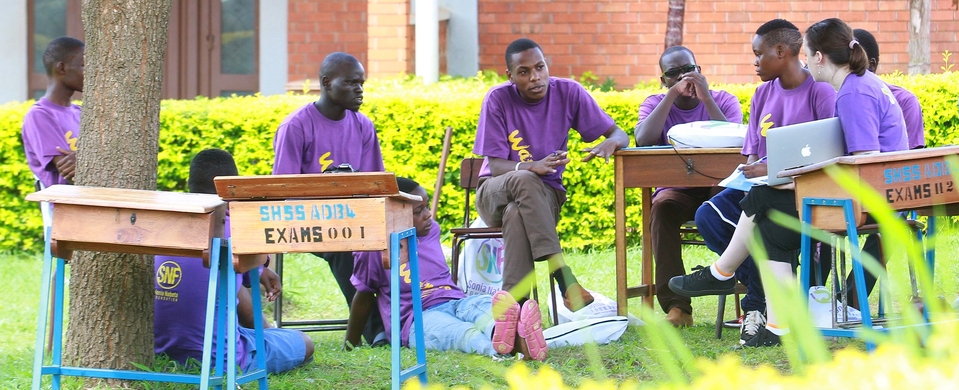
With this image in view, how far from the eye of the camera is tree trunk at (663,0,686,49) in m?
9.94

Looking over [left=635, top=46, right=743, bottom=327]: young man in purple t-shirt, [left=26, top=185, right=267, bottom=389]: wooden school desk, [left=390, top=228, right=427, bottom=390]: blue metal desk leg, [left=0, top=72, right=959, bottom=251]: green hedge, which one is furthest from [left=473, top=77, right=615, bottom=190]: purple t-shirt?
[left=0, top=72, right=959, bottom=251]: green hedge

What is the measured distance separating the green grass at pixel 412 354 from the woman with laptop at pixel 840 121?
445 millimetres

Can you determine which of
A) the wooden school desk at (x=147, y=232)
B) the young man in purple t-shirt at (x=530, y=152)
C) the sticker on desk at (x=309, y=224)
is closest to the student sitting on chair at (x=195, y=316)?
the wooden school desk at (x=147, y=232)

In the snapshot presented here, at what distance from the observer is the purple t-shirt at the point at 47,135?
5.00m

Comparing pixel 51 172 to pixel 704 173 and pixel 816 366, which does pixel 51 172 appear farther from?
pixel 816 366

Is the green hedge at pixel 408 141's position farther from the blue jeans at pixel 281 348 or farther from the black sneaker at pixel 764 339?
the blue jeans at pixel 281 348

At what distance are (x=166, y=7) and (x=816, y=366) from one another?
3418 mm

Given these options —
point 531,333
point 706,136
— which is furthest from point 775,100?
point 531,333

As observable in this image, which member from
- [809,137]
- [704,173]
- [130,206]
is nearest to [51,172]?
[130,206]

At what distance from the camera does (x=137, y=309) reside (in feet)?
12.9

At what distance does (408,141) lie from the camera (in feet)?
27.3

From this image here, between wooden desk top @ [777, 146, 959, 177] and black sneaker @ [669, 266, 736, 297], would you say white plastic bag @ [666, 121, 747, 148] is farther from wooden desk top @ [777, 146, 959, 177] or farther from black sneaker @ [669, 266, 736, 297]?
wooden desk top @ [777, 146, 959, 177]

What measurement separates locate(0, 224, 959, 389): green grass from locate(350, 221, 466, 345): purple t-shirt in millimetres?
242

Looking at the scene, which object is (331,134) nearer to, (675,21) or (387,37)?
(387,37)
